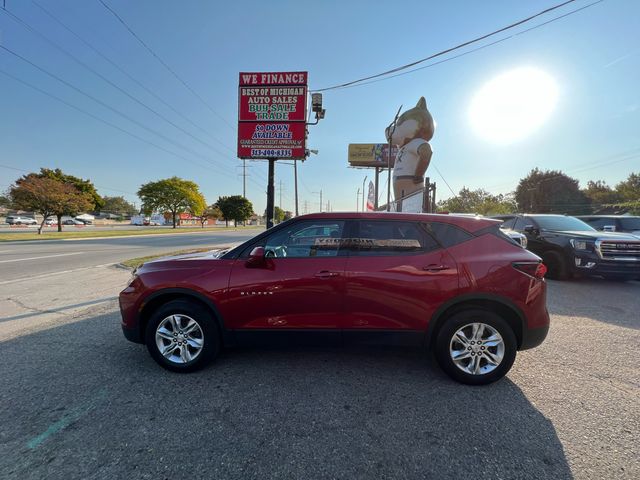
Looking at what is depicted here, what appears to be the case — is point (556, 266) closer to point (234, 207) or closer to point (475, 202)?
point (475, 202)

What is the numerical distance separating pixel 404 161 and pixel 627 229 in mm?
9560

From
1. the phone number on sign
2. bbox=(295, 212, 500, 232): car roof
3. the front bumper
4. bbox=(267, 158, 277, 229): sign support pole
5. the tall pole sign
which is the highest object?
the tall pole sign

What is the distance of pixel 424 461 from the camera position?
1.88m

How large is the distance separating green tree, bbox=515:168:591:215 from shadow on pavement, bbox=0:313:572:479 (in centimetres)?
6228

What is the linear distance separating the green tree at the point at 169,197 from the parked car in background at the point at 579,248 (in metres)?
50.8

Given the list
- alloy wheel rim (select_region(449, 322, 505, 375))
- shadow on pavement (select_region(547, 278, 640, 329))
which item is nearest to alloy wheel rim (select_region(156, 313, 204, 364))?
alloy wheel rim (select_region(449, 322, 505, 375))

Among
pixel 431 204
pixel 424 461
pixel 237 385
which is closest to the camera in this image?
pixel 424 461

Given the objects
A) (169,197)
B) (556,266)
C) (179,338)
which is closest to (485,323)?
A: (179,338)

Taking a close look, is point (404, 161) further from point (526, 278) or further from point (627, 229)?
point (526, 278)

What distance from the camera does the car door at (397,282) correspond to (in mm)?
2715

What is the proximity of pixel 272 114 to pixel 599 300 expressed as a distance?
1089 cm

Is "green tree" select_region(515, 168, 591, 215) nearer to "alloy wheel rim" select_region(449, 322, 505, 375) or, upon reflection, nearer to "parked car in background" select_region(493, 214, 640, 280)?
"parked car in background" select_region(493, 214, 640, 280)

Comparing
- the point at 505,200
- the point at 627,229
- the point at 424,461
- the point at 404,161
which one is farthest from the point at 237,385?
the point at 505,200

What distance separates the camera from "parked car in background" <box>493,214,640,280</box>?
629cm
